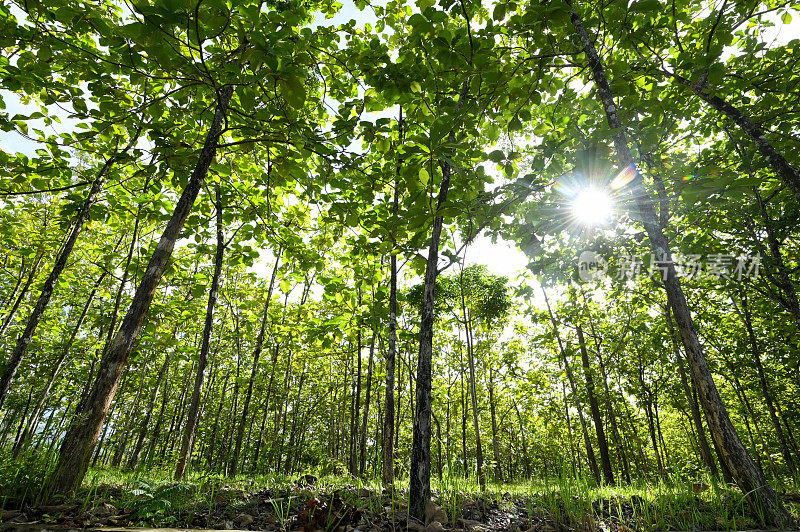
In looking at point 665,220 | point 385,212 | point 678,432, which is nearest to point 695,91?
point 665,220

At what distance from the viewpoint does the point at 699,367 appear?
321cm

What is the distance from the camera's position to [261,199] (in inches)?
185

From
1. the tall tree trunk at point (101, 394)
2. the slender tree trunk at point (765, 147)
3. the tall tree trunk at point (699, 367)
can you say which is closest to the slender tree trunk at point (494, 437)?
the tall tree trunk at point (699, 367)

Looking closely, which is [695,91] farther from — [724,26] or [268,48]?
[268,48]

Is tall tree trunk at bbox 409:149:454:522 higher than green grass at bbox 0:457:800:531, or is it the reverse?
tall tree trunk at bbox 409:149:454:522

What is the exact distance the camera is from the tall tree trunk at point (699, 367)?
2.87 meters

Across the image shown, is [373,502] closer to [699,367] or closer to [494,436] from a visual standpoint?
[699,367]

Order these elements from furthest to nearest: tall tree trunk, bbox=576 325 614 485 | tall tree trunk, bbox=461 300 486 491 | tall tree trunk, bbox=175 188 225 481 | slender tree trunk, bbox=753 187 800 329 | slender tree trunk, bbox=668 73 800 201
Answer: tall tree trunk, bbox=576 325 614 485 → tall tree trunk, bbox=461 300 486 491 → slender tree trunk, bbox=753 187 800 329 → tall tree trunk, bbox=175 188 225 481 → slender tree trunk, bbox=668 73 800 201

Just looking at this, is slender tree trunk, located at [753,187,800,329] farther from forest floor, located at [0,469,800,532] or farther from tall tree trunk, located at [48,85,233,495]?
tall tree trunk, located at [48,85,233,495]

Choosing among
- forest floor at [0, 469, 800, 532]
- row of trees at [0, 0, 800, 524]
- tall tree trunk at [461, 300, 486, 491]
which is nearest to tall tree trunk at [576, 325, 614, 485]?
tall tree trunk at [461, 300, 486, 491]

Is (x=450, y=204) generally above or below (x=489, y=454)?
above

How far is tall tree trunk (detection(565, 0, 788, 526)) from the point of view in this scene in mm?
2867

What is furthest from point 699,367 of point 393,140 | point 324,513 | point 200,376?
point 200,376

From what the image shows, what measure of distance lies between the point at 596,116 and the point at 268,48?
209 inches
